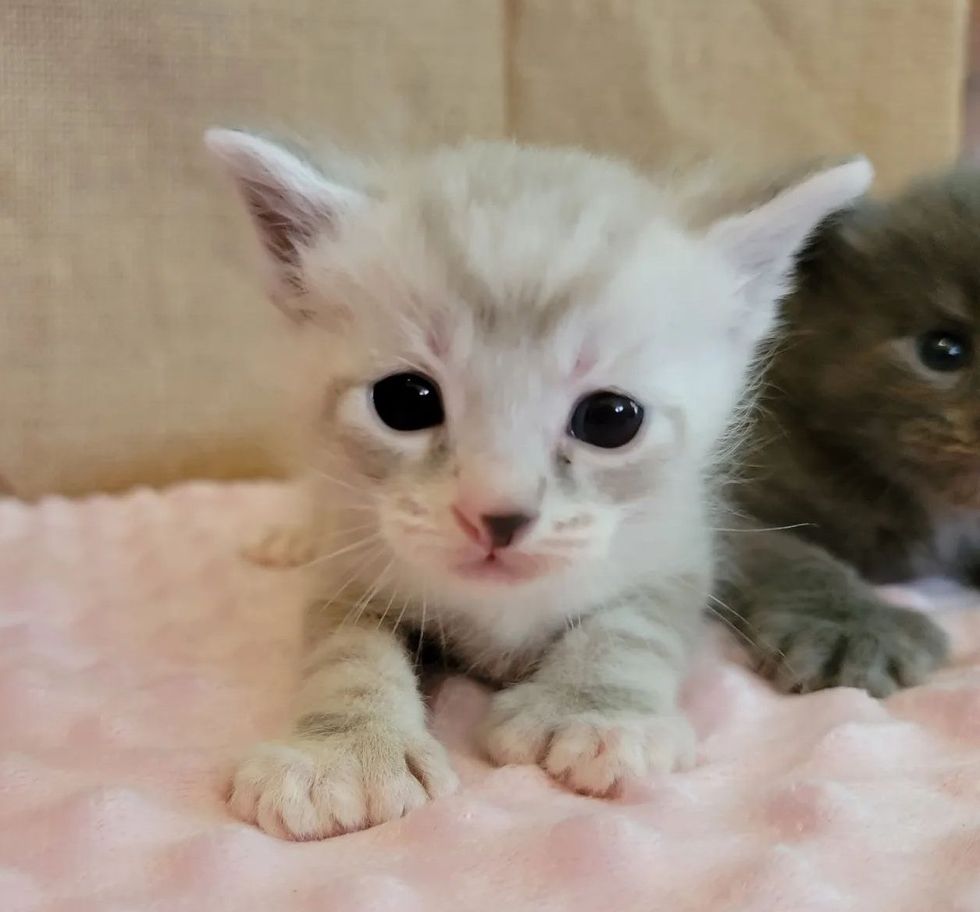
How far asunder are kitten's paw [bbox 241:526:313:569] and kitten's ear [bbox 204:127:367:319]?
19.8 inches

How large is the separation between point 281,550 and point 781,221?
832mm

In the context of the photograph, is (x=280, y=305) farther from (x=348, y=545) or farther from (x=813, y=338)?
(x=813, y=338)

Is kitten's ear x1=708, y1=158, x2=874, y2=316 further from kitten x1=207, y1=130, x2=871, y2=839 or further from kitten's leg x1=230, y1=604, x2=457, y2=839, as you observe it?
kitten's leg x1=230, y1=604, x2=457, y2=839

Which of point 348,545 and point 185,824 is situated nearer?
point 185,824

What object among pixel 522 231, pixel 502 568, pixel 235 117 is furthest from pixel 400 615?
pixel 235 117

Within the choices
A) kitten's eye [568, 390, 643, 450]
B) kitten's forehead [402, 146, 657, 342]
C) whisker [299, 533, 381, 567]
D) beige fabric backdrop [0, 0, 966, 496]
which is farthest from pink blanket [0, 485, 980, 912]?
beige fabric backdrop [0, 0, 966, 496]

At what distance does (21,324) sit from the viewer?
5.65ft

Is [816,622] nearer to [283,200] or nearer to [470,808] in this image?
[470,808]

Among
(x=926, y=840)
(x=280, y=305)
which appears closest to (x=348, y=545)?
(x=280, y=305)

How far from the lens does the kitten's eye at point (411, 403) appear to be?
2.96 ft

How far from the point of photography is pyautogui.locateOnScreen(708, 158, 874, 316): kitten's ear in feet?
3.26

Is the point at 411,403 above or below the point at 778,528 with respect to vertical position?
above

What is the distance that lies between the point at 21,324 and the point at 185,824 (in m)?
1.18

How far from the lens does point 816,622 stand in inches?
45.1
